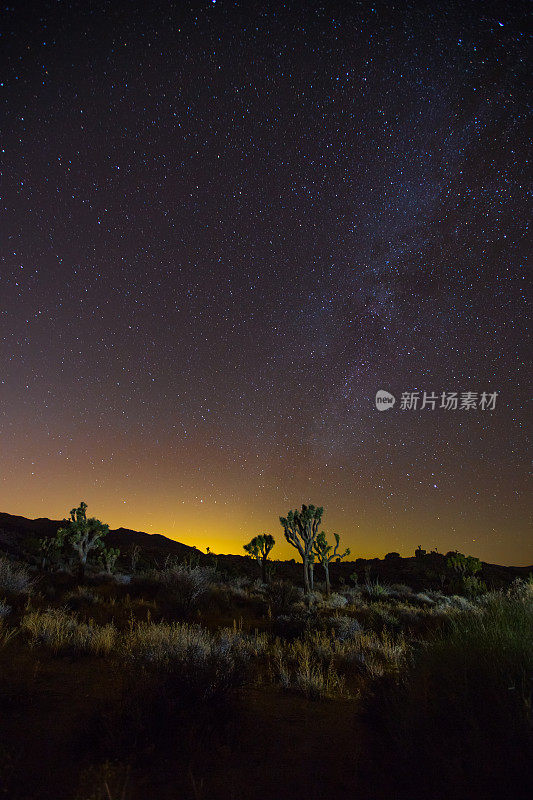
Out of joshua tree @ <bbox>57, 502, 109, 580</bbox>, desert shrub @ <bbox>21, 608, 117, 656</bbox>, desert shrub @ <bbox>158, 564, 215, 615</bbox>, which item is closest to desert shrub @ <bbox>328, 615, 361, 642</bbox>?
desert shrub @ <bbox>158, 564, 215, 615</bbox>

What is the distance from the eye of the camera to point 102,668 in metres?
6.12

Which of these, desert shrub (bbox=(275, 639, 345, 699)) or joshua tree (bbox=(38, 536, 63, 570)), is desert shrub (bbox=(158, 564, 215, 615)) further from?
joshua tree (bbox=(38, 536, 63, 570))

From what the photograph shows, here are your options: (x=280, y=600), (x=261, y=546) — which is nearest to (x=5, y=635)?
(x=280, y=600)

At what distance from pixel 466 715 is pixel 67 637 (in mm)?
7496

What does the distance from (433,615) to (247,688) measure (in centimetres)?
1097

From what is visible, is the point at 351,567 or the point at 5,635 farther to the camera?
the point at 351,567

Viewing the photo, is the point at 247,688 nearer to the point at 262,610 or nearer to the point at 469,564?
the point at 262,610

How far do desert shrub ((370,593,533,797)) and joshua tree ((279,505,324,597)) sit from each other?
2024cm

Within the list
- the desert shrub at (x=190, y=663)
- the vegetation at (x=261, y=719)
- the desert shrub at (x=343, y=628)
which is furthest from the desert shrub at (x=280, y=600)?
the desert shrub at (x=190, y=663)

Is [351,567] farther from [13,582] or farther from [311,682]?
[311,682]

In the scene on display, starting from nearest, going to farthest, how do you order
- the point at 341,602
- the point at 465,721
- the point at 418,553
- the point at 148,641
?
1. the point at 465,721
2. the point at 148,641
3. the point at 341,602
4. the point at 418,553

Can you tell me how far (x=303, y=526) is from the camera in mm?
24266

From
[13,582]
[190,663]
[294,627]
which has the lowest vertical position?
[13,582]

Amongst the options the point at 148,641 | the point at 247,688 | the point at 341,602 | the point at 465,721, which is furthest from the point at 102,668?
the point at 341,602
